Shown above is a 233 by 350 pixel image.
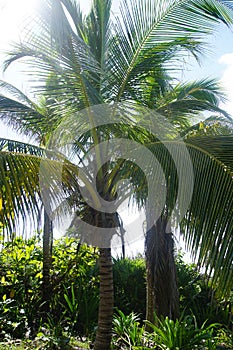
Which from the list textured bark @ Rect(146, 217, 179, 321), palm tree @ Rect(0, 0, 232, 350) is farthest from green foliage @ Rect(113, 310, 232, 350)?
palm tree @ Rect(0, 0, 232, 350)

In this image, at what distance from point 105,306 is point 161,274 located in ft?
5.80

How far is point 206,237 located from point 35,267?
5477mm

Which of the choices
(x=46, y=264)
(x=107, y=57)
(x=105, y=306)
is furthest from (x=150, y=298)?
(x=107, y=57)

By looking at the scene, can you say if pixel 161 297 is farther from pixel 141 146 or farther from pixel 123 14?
pixel 123 14

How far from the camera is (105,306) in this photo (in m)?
5.54

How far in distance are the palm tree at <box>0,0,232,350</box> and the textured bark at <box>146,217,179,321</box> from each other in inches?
62.5

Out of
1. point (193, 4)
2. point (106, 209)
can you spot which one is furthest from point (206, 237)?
point (193, 4)

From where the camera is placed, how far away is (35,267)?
8.34 m

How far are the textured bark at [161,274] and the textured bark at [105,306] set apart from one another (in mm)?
1541

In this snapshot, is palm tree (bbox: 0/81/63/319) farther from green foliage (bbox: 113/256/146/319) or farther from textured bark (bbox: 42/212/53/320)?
green foliage (bbox: 113/256/146/319)

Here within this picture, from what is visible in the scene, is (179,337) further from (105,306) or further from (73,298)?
(73,298)

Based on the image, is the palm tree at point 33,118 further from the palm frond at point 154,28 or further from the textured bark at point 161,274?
the textured bark at point 161,274

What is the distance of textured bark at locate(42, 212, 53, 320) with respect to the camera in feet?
26.2

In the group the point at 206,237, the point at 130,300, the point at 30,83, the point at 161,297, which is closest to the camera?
the point at 206,237
